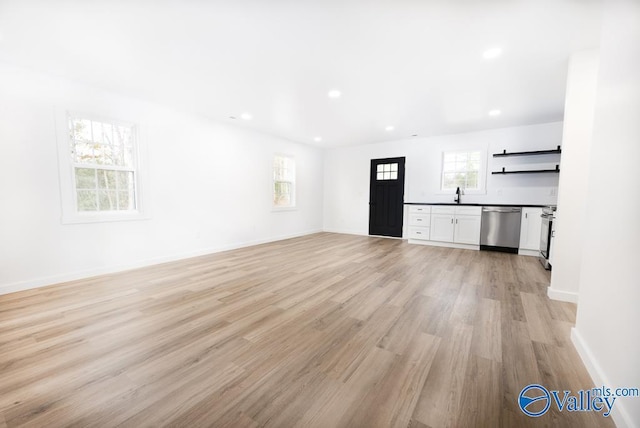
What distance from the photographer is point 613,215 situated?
56.3 inches

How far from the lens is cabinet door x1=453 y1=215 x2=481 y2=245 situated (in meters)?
5.22

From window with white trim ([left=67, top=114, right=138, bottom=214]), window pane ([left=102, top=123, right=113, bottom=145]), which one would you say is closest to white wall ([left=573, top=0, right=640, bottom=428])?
window with white trim ([left=67, top=114, right=138, bottom=214])

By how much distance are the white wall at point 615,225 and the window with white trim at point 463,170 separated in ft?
13.6

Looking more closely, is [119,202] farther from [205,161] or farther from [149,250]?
[205,161]

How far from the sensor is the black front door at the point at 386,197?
661 cm

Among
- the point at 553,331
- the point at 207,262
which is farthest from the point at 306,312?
the point at 207,262

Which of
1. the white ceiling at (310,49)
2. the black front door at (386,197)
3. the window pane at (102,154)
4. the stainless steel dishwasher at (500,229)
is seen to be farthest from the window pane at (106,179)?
the stainless steel dishwasher at (500,229)

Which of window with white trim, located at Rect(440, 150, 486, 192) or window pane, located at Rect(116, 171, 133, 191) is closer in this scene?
window pane, located at Rect(116, 171, 133, 191)

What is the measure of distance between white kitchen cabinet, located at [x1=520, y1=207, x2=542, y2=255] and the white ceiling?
1806mm

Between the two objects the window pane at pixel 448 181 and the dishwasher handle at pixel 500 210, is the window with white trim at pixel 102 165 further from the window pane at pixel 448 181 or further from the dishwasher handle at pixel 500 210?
the dishwasher handle at pixel 500 210

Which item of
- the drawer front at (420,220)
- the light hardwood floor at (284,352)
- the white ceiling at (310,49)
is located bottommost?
the light hardwood floor at (284,352)

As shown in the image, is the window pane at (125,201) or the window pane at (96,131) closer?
the window pane at (96,131)

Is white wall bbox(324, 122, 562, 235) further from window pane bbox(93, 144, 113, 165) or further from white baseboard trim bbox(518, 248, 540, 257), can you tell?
window pane bbox(93, 144, 113, 165)

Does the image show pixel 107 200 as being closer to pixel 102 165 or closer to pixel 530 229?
pixel 102 165
